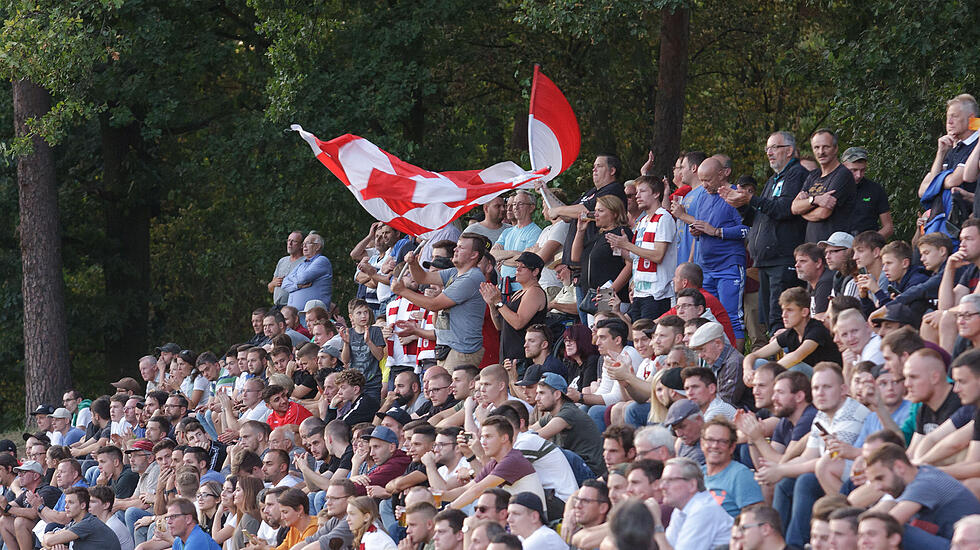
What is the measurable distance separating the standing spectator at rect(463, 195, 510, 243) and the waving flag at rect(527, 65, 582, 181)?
1.85 ft

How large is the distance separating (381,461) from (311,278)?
5.90 m

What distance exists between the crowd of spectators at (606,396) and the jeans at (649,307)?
36 millimetres

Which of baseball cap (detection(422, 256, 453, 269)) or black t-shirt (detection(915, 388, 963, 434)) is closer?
black t-shirt (detection(915, 388, 963, 434))

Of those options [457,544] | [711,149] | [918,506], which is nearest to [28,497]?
[457,544]

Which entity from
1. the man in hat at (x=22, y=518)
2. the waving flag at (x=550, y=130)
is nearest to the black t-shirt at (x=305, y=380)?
the man in hat at (x=22, y=518)

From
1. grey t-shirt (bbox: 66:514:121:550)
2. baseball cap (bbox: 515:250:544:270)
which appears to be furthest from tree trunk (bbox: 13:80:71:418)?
baseball cap (bbox: 515:250:544:270)

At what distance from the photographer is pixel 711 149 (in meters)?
23.9

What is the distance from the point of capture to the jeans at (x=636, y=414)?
9.37m

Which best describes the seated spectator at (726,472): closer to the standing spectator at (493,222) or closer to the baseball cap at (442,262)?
the baseball cap at (442,262)

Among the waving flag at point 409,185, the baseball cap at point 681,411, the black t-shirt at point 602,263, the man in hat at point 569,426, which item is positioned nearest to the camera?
the baseball cap at point 681,411

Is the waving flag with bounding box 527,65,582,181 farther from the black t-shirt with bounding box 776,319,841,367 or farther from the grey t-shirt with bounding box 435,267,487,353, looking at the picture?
the black t-shirt with bounding box 776,319,841,367

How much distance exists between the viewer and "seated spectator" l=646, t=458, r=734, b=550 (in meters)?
7.00

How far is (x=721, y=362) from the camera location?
9406 millimetres

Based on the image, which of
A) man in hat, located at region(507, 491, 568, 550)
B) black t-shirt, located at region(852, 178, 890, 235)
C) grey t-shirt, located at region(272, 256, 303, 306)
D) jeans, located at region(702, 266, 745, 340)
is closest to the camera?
man in hat, located at region(507, 491, 568, 550)
